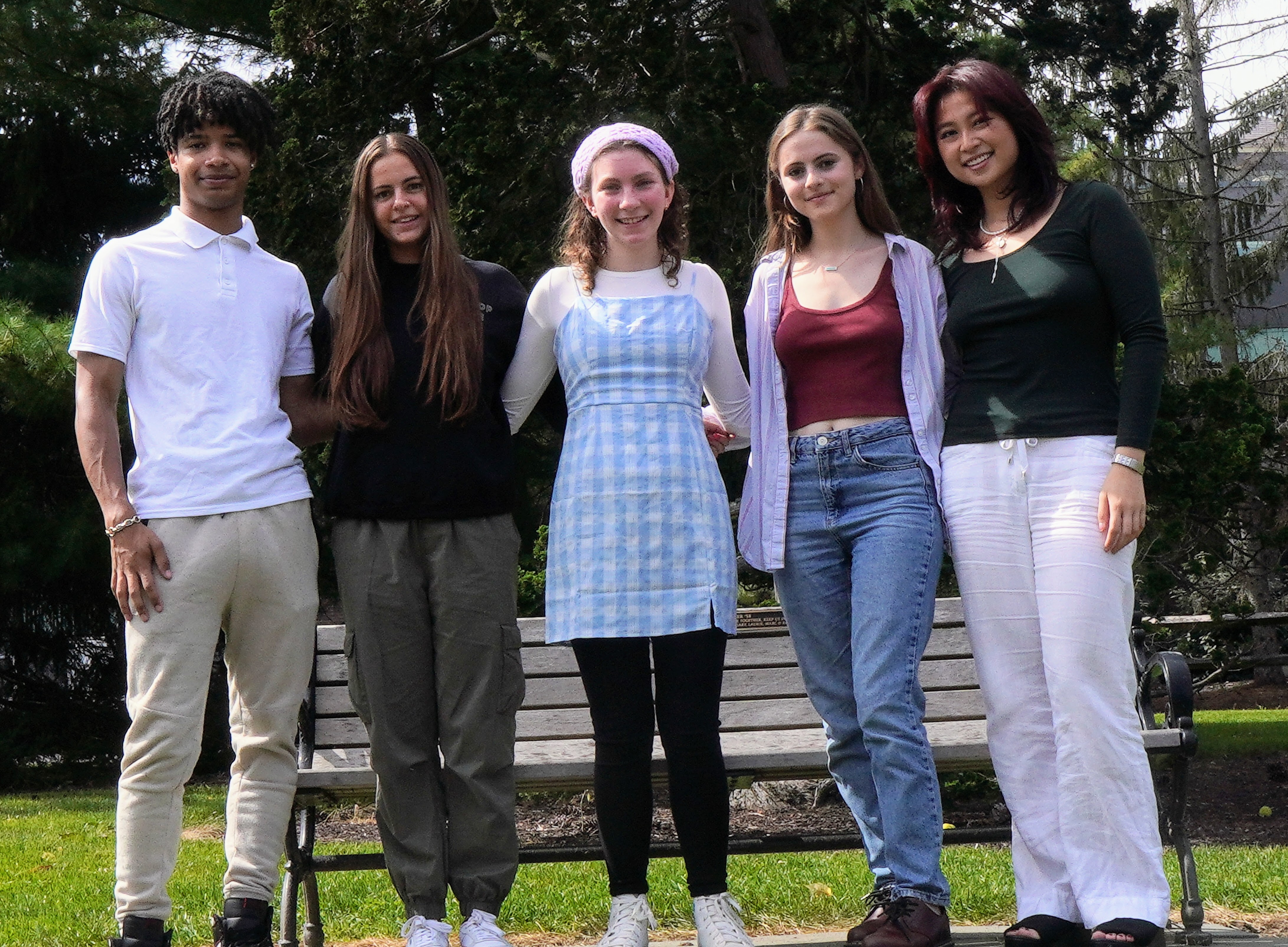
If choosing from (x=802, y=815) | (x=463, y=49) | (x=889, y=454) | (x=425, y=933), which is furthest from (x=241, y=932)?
(x=463, y=49)

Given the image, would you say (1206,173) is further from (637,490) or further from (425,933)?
(425,933)

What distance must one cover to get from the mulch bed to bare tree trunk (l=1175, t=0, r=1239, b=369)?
1282 centimetres

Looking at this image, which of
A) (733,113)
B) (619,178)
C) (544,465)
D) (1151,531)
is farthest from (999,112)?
(1151,531)

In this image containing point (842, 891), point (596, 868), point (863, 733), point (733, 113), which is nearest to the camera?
point (863, 733)

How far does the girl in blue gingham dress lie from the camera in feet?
10.5

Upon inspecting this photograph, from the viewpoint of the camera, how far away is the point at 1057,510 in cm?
309

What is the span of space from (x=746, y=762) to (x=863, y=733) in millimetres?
829

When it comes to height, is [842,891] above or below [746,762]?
below

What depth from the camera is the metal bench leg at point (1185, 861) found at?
3.99 m

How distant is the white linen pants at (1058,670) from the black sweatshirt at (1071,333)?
0.06 meters

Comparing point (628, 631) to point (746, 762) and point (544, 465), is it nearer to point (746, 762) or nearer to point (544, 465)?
point (746, 762)

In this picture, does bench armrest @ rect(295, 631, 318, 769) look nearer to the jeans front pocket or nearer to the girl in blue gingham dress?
the girl in blue gingham dress

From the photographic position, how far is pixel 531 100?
7.18 metres

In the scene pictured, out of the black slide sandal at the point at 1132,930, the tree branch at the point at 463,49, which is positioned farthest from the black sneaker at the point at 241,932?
the tree branch at the point at 463,49
